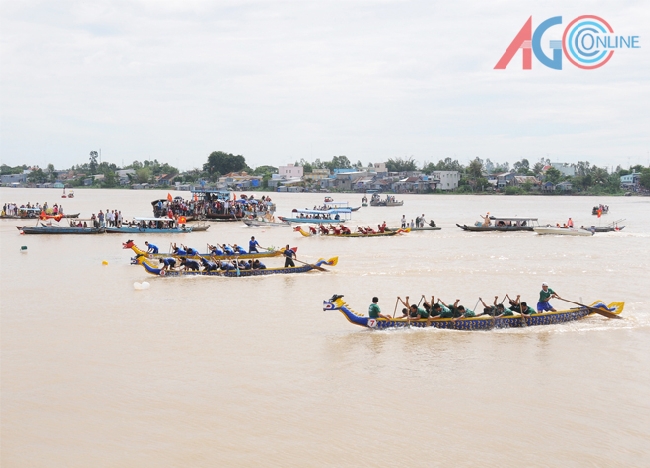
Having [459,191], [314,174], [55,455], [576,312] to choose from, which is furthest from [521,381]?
[314,174]

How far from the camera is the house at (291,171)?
511 feet

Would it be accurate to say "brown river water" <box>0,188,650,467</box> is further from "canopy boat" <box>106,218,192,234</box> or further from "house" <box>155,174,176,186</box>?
"house" <box>155,174,176,186</box>

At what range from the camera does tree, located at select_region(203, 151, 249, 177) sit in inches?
6088

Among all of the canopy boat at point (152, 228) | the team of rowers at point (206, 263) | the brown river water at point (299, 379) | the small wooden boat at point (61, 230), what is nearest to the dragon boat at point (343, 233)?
the canopy boat at point (152, 228)

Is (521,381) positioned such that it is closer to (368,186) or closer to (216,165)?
(368,186)

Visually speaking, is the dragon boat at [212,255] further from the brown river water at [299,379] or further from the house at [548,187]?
the house at [548,187]

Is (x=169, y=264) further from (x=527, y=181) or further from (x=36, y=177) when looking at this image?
(x=36, y=177)

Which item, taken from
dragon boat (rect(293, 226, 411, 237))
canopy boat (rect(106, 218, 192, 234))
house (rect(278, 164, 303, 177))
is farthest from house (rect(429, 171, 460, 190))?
canopy boat (rect(106, 218, 192, 234))

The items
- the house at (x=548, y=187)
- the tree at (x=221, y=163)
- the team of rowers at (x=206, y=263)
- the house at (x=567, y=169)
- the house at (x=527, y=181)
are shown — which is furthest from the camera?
the tree at (x=221, y=163)

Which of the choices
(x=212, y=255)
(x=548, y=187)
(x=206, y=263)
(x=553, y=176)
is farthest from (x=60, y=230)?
(x=553, y=176)

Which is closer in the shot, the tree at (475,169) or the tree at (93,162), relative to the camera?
the tree at (475,169)

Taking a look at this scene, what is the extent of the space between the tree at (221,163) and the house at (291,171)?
10.6 metres

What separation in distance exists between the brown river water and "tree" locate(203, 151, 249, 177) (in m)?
133

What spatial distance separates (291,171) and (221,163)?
1680cm
